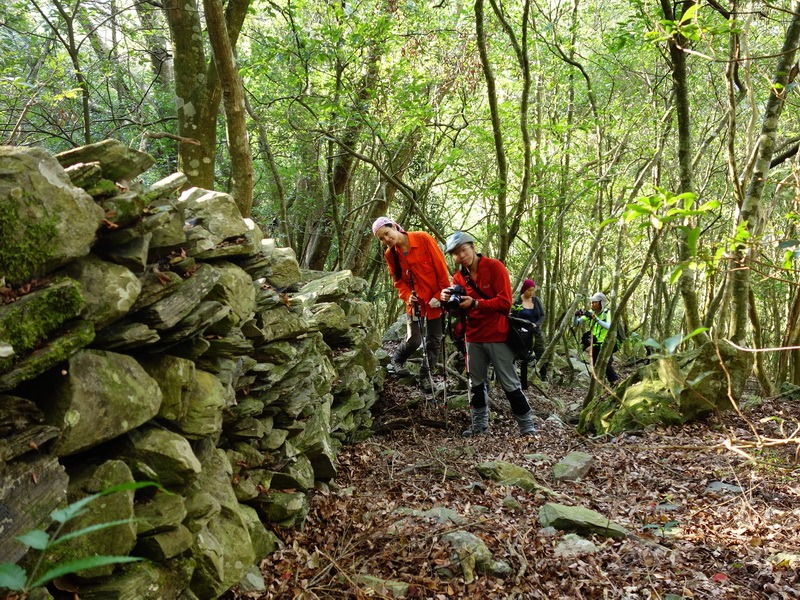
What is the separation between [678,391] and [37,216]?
7501 millimetres

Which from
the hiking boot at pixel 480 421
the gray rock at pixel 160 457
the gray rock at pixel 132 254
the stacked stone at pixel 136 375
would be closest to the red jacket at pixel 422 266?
the hiking boot at pixel 480 421

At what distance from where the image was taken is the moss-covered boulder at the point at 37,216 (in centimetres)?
261

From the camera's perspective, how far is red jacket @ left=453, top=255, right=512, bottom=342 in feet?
23.9

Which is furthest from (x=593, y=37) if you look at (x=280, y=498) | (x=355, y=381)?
(x=280, y=498)

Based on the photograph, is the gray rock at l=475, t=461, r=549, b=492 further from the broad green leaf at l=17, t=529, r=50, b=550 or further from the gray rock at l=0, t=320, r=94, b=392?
the broad green leaf at l=17, t=529, r=50, b=550

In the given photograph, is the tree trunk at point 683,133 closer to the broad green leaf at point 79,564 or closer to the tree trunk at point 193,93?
the tree trunk at point 193,93

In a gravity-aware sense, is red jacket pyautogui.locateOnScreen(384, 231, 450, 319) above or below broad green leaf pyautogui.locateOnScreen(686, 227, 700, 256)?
below

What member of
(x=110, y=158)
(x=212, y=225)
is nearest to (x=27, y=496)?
(x=110, y=158)

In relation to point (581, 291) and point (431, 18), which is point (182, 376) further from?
point (581, 291)

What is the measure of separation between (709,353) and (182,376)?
6810 millimetres

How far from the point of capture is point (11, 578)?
1173 mm

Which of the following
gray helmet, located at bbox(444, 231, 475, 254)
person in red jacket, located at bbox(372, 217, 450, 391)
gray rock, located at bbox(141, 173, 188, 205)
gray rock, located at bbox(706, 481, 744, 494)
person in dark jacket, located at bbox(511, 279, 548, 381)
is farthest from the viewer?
person in dark jacket, located at bbox(511, 279, 548, 381)

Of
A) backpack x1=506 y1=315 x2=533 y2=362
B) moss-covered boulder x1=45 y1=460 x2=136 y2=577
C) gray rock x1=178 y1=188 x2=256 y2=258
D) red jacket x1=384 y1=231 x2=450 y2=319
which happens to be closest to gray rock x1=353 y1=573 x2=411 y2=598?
moss-covered boulder x1=45 y1=460 x2=136 y2=577

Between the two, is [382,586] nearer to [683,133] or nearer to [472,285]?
[472,285]
